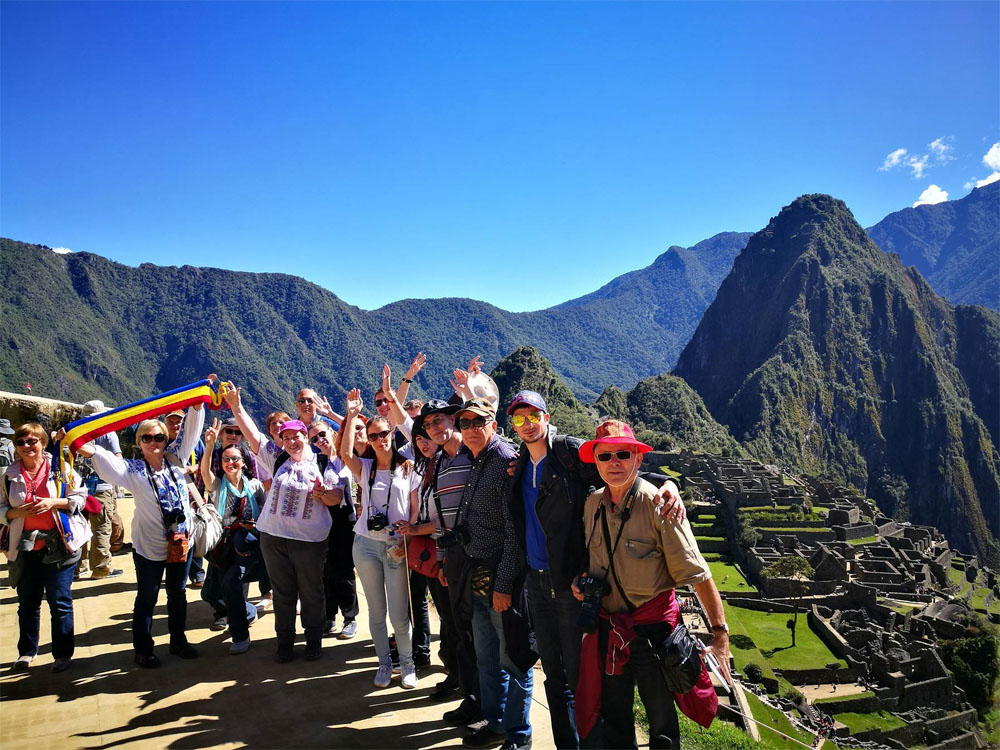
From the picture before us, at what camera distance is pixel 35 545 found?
13.9ft

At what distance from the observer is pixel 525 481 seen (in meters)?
3.20

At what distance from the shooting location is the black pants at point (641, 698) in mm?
2721

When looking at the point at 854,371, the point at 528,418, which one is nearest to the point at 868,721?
the point at 528,418

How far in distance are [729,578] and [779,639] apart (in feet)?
27.6

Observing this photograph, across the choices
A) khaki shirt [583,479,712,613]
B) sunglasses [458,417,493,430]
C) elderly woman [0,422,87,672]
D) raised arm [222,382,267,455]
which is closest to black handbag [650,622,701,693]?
khaki shirt [583,479,712,613]

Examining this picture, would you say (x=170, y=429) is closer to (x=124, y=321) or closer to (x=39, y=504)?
(x=39, y=504)

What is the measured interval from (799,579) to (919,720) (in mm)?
11209

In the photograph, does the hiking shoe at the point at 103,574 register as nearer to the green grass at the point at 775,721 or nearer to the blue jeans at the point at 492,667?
the blue jeans at the point at 492,667

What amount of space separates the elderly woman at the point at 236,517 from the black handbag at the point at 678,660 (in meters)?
3.18

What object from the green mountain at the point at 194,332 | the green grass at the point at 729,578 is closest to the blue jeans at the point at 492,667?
the green grass at the point at 729,578

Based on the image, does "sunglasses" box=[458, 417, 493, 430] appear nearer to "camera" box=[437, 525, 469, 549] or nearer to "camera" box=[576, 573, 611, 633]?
"camera" box=[437, 525, 469, 549]

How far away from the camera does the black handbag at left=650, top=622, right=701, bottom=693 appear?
2607 millimetres

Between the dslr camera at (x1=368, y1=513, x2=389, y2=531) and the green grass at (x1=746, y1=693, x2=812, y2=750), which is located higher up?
the dslr camera at (x1=368, y1=513, x2=389, y2=531)

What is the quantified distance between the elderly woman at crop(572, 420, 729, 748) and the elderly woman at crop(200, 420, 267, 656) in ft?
9.32
